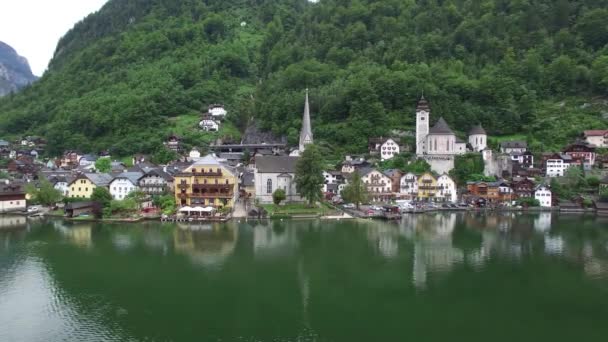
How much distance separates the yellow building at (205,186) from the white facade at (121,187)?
219 inches

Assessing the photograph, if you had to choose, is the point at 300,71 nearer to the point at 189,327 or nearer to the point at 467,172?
the point at 467,172

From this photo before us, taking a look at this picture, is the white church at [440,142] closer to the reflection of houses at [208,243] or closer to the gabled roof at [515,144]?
the gabled roof at [515,144]

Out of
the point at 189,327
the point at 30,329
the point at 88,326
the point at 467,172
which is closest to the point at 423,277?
the point at 189,327

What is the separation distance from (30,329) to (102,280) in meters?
5.09

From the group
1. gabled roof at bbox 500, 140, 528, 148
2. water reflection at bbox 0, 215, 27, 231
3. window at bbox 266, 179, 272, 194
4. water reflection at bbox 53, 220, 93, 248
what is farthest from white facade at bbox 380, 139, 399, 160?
water reflection at bbox 0, 215, 27, 231

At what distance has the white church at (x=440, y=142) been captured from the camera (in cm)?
5119

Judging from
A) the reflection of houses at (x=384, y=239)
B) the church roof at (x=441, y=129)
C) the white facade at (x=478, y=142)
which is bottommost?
the reflection of houses at (x=384, y=239)

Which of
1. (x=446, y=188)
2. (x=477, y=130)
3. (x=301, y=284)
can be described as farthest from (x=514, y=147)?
(x=301, y=284)

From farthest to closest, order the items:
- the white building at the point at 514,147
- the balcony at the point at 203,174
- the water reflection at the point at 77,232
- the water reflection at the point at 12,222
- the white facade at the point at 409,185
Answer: the white building at the point at 514,147
the white facade at the point at 409,185
the balcony at the point at 203,174
the water reflection at the point at 12,222
the water reflection at the point at 77,232

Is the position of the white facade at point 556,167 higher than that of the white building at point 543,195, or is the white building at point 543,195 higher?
the white facade at point 556,167

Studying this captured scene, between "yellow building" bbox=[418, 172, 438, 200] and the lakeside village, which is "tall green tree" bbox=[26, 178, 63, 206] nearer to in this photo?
the lakeside village

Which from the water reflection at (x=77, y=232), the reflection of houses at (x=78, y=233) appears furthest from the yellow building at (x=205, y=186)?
the reflection of houses at (x=78, y=233)

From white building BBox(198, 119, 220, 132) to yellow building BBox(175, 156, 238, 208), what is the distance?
30.6 m

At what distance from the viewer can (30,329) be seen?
16.0 m
